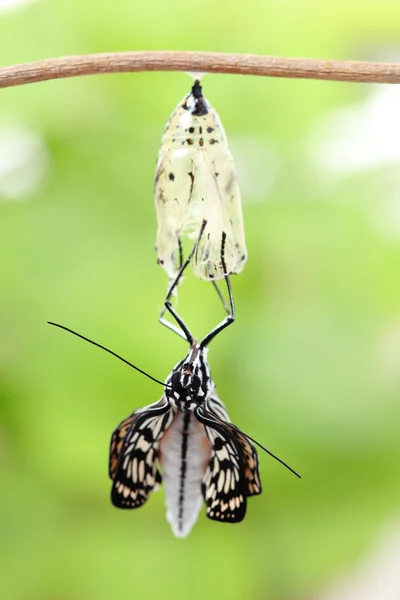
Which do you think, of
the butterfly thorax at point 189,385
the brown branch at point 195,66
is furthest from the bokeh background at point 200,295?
the brown branch at point 195,66

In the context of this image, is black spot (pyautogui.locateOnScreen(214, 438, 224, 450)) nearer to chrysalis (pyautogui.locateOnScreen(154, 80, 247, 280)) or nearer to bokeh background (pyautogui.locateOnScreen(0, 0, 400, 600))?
chrysalis (pyautogui.locateOnScreen(154, 80, 247, 280))

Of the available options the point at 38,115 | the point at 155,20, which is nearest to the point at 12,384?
the point at 38,115

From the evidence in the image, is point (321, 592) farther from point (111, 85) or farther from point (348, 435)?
point (111, 85)

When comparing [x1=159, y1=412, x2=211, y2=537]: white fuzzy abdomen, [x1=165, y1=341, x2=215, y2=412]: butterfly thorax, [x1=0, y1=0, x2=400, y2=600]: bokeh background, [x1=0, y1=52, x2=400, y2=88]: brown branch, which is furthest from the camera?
[x1=0, y1=0, x2=400, y2=600]: bokeh background

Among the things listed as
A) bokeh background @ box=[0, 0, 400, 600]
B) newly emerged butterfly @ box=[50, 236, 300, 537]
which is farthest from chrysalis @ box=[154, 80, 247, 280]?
bokeh background @ box=[0, 0, 400, 600]

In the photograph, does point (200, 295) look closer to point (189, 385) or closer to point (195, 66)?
point (189, 385)

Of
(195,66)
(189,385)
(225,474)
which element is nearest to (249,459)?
(225,474)

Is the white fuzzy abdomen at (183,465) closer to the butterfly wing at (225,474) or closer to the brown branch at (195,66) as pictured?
the butterfly wing at (225,474)

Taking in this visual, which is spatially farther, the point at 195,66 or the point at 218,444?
the point at 218,444
